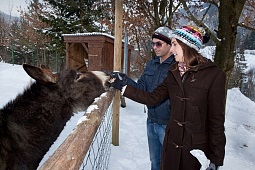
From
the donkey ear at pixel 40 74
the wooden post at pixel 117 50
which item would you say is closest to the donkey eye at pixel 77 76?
the donkey ear at pixel 40 74

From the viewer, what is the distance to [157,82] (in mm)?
2723

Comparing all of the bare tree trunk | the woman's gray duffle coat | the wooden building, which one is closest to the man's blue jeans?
the woman's gray duffle coat

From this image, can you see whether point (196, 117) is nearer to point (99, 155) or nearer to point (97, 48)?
point (99, 155)

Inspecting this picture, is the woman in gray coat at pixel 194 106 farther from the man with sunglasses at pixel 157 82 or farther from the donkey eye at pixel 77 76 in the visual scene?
the donkey eye at pixel 77 76

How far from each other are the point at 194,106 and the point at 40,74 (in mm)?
1656

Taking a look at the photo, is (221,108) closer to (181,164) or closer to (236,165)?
(181,164)

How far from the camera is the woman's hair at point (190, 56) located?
1.92 metres

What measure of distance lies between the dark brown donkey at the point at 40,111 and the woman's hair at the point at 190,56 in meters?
1.32

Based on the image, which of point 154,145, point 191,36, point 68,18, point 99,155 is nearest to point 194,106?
point 191,36

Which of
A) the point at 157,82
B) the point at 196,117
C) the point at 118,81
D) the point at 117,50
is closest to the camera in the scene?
the point at 196,117

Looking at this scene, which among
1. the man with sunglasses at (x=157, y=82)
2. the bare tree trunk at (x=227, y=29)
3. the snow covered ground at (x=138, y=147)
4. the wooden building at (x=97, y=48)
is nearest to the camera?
the man with sunglasses at (x=157, y=82)

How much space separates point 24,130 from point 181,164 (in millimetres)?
1627

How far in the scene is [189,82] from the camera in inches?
75.6

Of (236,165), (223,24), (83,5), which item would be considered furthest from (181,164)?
(83,5)
